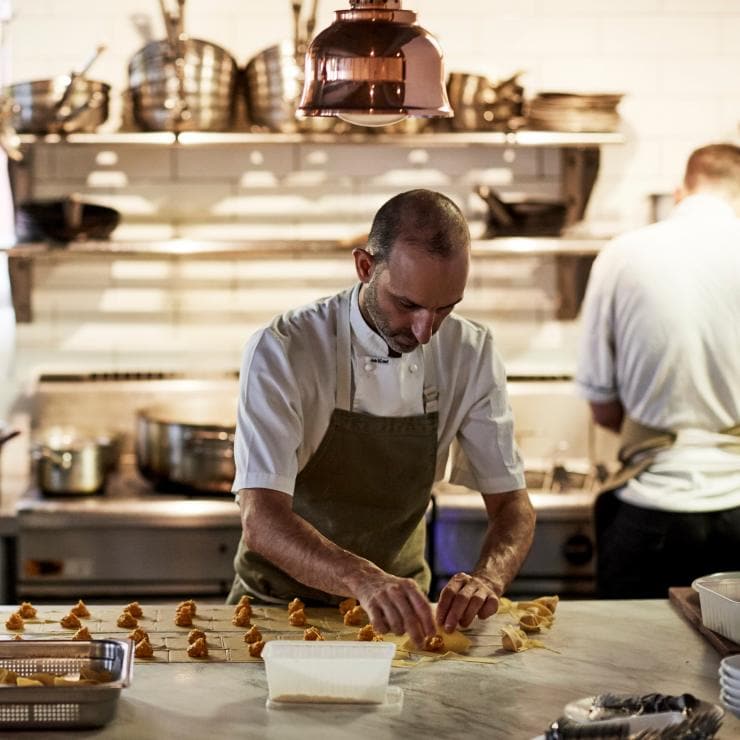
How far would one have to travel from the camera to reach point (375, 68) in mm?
2365

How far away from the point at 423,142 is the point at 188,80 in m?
0.81

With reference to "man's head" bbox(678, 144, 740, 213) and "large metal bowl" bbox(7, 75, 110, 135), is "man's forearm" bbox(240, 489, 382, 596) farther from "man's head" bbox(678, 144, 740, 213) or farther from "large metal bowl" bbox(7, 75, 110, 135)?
"large metal bowl" bbox(7, 75, 110, 135)

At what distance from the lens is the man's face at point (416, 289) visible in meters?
2.71

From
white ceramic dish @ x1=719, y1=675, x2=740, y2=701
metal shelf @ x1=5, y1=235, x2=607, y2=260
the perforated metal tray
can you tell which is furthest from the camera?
metal shelf @ x1=5, y1=235, x2=607, y2=260

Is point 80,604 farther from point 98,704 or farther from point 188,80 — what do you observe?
point 188,80

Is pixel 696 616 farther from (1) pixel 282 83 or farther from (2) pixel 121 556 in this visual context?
(1) pixel 282 83

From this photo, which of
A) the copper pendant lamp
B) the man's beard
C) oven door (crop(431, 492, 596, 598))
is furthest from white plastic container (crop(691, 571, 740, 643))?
oven door (crop(431, 492, 596, 598))

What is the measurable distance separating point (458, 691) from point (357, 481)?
0.78m

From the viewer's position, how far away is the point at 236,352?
16.4ft

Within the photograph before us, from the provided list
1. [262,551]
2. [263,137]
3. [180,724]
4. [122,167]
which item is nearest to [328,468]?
[262,551]

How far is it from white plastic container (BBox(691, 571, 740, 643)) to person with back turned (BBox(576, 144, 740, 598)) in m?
1.11

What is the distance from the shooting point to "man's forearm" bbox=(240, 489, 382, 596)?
2.58 metres

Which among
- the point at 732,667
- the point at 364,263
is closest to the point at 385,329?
the point at 364,263

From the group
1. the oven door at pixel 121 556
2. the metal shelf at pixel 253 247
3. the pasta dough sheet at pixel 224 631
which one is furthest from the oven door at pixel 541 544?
the pasta dough sheet at pixel 224 631
